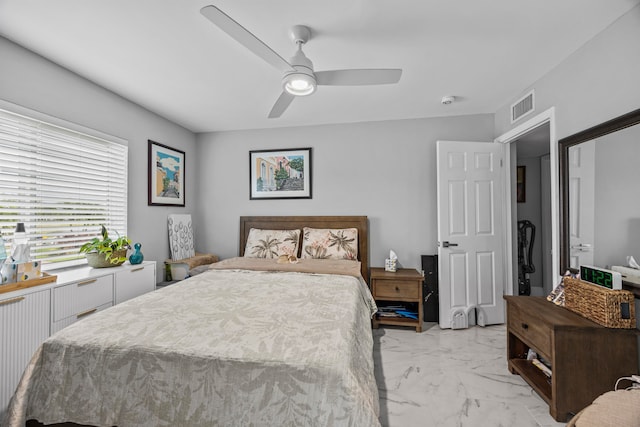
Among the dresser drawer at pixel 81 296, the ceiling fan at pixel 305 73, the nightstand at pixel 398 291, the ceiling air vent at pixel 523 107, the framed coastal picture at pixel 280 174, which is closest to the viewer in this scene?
the ceiling fan at pixel 305 73

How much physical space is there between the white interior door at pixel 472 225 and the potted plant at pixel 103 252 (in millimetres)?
3254

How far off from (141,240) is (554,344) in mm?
3677

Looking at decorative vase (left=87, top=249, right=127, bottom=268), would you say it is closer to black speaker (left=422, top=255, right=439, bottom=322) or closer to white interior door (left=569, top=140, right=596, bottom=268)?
black speaker (left=422, top=255, right=439, bottom=322)

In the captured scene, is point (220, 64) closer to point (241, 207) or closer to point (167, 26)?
point (167, 26)

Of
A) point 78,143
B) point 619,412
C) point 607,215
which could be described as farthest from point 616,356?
point 78,143

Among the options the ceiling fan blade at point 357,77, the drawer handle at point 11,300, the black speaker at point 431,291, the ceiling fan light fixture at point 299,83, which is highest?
the ceiling fan blade at point 357,77

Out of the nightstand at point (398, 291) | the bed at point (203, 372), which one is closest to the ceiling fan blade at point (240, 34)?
the bed at point (203, 372)

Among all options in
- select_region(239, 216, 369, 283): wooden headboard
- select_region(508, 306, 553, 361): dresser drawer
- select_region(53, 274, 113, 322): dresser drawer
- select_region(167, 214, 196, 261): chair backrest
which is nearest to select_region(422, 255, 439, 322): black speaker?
select_region(239, 216, 369, 283): wooden headboard

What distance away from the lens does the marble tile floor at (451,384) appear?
169cm

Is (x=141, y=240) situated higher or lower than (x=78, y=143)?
lower

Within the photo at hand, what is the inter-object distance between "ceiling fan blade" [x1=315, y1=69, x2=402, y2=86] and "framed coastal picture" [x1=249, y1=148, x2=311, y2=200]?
1832 mm

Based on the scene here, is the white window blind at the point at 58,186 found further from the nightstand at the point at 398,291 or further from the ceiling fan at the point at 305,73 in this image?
the nightstand at the point at 398,291

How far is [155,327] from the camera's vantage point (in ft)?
4.66

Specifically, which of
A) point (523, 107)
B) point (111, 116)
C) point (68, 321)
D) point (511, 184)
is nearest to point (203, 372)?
point (68, 321)
